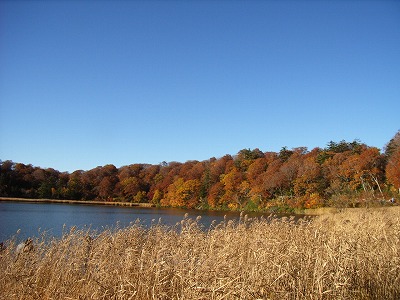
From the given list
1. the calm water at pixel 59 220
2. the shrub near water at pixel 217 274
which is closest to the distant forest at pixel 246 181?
the calm water at pixel 59 220

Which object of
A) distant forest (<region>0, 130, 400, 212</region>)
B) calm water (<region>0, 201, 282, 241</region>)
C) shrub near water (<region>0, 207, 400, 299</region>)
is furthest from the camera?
distant forest (<region>0, 130, 400, 212</region>)

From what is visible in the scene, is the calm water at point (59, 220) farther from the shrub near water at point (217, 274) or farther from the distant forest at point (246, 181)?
the distant forest at point (246, 181)

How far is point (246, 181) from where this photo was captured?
58.3 meters

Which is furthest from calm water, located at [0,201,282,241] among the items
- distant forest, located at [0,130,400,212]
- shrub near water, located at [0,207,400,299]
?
distant forest, located at [0,130,400,212]

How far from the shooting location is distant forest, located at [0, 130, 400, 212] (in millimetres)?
42125

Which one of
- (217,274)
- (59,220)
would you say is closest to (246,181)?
(59,220)

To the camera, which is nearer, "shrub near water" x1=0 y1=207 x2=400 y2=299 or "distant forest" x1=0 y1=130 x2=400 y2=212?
"shrub near water" x1=0 y1=207 x2=400 y2=299

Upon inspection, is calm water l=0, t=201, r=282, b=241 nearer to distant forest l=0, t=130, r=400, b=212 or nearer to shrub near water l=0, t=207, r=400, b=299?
shrub near water l=0, t=207, r=400, b=299

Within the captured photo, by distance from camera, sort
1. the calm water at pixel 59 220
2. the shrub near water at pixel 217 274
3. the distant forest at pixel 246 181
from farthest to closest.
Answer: the distant forest at pixel 246 181 < the calm water at pixel 59 220 < the shrub near water at pixel 217 274

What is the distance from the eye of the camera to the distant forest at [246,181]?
138 feet

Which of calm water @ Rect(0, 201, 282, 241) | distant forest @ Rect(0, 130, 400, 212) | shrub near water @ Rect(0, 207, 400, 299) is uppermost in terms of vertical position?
distant forest @ Rect(0, 130, 400, 212)

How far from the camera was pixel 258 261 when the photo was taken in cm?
491

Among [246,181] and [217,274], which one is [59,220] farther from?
[246,181]

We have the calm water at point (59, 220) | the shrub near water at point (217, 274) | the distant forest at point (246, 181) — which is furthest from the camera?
the distant forest at point (246, 181)
